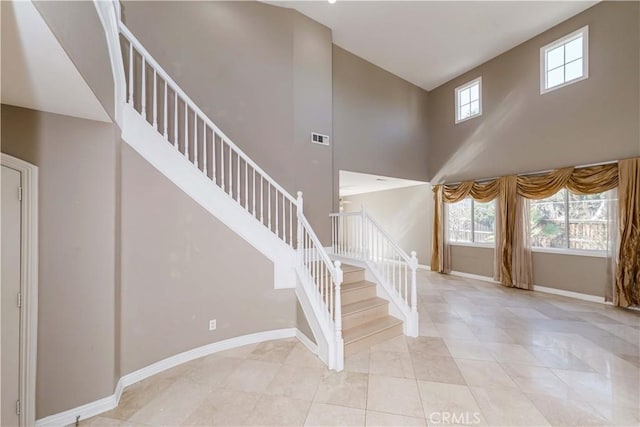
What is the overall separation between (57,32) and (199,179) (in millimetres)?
1681

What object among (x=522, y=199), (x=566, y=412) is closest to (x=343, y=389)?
(x=566, y=412)

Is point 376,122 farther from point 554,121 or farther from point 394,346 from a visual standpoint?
point 394,346

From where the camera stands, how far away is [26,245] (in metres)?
1.71

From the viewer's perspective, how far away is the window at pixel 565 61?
14.6 feet

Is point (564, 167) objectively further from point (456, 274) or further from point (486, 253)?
point (456, 274)

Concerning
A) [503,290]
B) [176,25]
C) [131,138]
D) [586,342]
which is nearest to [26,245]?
[131,138]

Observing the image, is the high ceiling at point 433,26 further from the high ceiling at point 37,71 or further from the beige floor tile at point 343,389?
the beige floor tile at point 343,389

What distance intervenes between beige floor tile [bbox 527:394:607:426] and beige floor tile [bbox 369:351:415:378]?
982 mm

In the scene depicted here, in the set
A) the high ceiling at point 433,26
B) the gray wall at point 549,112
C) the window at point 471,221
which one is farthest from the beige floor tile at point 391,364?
the high ceiling at point 433,26

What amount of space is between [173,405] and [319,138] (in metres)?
4.16

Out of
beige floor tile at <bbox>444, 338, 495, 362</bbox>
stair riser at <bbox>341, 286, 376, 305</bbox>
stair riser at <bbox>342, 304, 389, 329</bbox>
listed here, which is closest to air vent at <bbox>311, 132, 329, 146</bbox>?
stair riser at <bbox>341, 286, 376, 305</bbox>

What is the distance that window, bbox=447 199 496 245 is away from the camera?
19.4 feet

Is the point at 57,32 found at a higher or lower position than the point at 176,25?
lower

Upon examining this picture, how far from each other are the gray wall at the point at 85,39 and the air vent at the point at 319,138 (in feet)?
10.0
